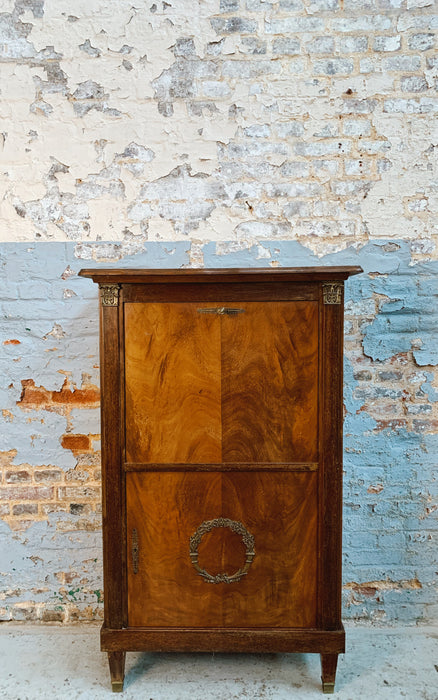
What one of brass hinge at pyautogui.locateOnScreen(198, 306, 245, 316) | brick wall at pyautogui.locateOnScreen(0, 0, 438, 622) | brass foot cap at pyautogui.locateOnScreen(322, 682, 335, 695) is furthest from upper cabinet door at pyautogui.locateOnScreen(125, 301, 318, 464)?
brass foot cap at pyautogui.locateOnScreen(322, 682, 335, 695)

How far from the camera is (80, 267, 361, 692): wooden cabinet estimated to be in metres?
1.92

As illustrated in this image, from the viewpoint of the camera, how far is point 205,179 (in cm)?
244

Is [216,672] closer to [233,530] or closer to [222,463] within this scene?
[233,530]

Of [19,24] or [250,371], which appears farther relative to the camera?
[19,24]

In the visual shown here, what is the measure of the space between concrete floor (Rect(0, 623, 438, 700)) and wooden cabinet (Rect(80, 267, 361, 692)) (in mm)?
189

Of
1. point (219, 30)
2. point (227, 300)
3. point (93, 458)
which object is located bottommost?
point (93, 458)

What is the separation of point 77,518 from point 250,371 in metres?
1.19

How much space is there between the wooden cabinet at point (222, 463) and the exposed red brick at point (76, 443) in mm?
584

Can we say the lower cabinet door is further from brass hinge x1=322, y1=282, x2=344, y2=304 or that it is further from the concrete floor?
brass hinge x1=322, y1=282, x2=344, y2=304

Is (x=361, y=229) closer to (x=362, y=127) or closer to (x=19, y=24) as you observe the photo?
(x=362, y=127)

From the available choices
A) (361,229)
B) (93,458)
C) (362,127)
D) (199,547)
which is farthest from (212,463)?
(362,127)

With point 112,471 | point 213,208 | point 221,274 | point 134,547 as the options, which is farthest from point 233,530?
point 213,208

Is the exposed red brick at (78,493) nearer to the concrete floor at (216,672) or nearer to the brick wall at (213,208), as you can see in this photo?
the brick wall at (213,208)

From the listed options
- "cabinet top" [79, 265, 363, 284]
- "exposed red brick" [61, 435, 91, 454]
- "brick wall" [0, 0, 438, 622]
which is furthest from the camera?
"exposed red brick" [61, 435, 91, 454]
